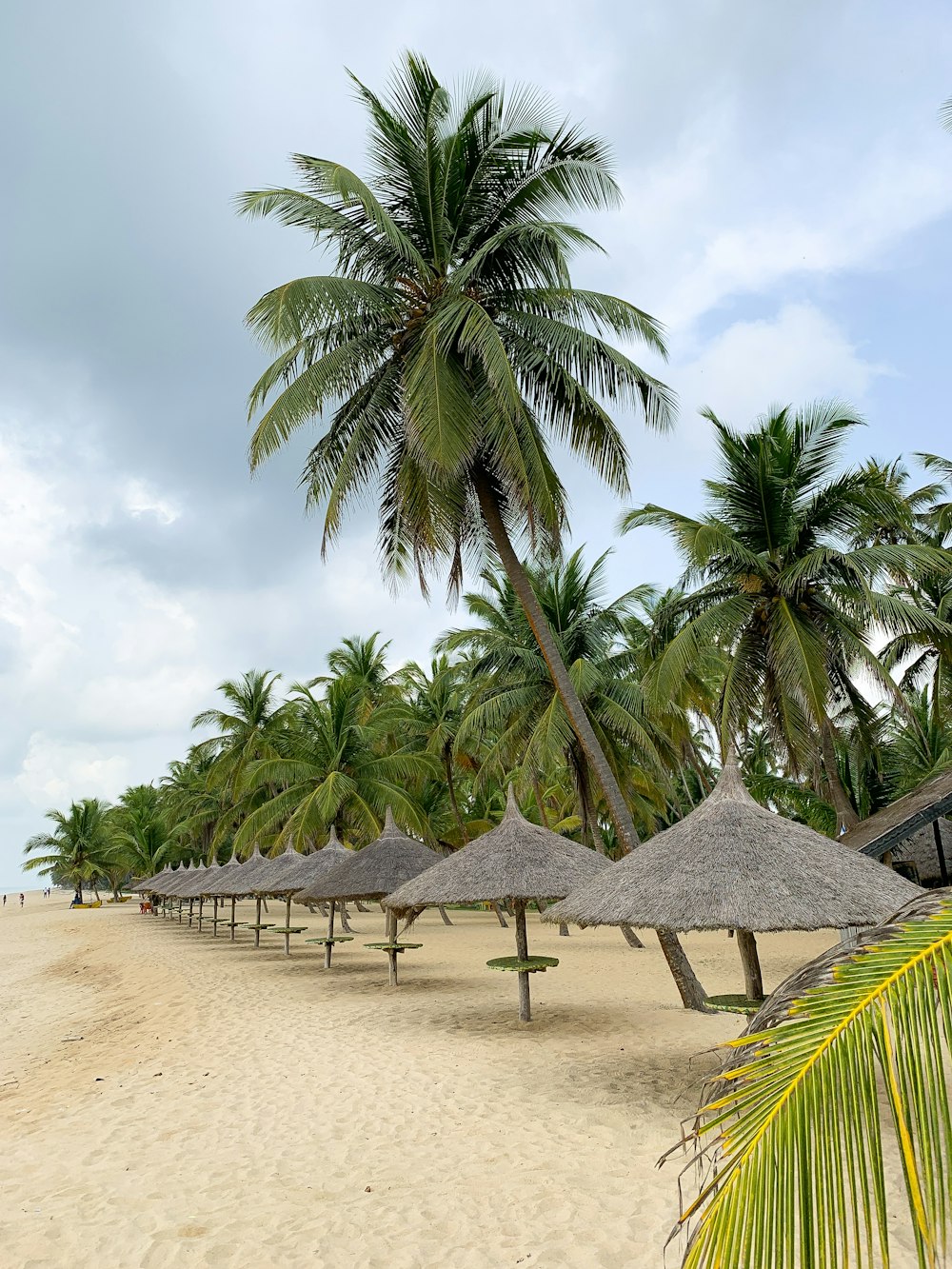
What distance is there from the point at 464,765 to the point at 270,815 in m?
6.41

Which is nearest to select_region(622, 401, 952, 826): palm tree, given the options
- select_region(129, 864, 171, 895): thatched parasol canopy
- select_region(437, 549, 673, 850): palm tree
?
select_region(437, 549, 673, 850): palm tree

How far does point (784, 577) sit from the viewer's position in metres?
14.3

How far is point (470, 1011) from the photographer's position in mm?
11453

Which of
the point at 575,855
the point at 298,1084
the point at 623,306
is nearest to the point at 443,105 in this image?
the point at 623,306

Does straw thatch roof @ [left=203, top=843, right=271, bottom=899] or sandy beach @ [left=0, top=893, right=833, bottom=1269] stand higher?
straw thatch roof @ [left=203, top=843, right=271, bottom=899]

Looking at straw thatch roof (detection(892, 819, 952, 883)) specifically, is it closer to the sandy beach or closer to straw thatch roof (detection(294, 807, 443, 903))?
the sandy beach

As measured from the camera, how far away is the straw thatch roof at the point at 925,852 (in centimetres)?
1777

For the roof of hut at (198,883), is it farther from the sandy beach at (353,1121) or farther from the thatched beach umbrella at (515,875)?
the thatched beach umbrella at (515,875)

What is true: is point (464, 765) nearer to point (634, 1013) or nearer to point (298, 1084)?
point (634, 1013)

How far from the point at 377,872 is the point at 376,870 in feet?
0.20

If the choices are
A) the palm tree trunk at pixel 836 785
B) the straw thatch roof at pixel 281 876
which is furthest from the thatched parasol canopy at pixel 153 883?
the palm tree trunk at pixel 836 785

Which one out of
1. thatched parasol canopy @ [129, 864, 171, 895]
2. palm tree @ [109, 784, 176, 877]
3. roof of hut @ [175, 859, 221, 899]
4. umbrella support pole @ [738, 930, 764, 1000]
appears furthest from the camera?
palm tree @ [109, 784, 176, 877]

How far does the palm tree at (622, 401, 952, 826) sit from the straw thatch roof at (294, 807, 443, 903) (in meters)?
5.40

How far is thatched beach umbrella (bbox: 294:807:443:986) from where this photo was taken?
15.1 meters
